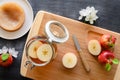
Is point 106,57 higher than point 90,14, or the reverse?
point 90,14

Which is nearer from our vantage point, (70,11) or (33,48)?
(33,48)

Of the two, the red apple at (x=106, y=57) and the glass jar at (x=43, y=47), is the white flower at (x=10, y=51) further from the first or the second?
the red apple at (x=106, y=57)

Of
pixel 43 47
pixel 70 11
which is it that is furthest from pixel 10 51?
pixel 70 11

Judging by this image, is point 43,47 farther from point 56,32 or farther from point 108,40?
point 108,40

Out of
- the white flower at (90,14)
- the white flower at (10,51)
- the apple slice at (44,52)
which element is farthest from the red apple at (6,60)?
the white flower at (90,14)

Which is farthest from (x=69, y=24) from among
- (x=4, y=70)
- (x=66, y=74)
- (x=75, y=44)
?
(x=4, y=70)
